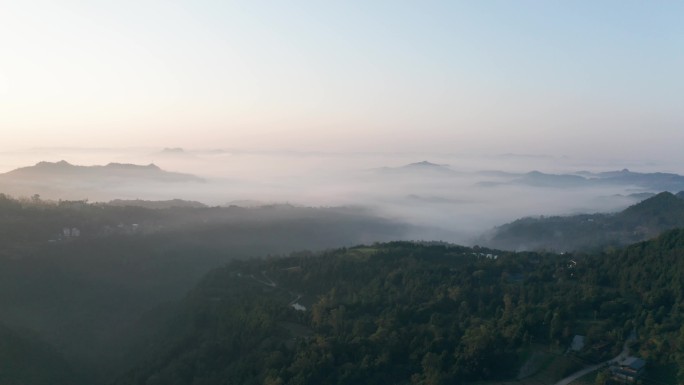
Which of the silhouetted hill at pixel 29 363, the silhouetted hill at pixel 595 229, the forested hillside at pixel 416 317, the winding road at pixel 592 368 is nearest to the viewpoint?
the winding road at pixel 592 368

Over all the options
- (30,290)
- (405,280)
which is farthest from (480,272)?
(30,290)

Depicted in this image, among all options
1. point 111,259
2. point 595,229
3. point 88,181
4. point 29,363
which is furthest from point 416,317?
point 88,181

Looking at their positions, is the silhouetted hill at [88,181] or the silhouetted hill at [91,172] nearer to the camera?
the silhouetted hill at [88,181]

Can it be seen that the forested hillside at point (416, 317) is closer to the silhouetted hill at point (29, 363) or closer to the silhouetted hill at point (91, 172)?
the silhouetted hill at point (29, 363)

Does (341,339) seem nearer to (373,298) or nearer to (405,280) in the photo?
(373,298)

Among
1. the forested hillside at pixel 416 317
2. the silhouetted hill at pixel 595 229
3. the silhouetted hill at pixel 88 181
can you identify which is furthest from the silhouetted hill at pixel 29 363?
the silhouetted hill at pixel 88 181

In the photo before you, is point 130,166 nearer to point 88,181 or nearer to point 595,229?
point 88,181
